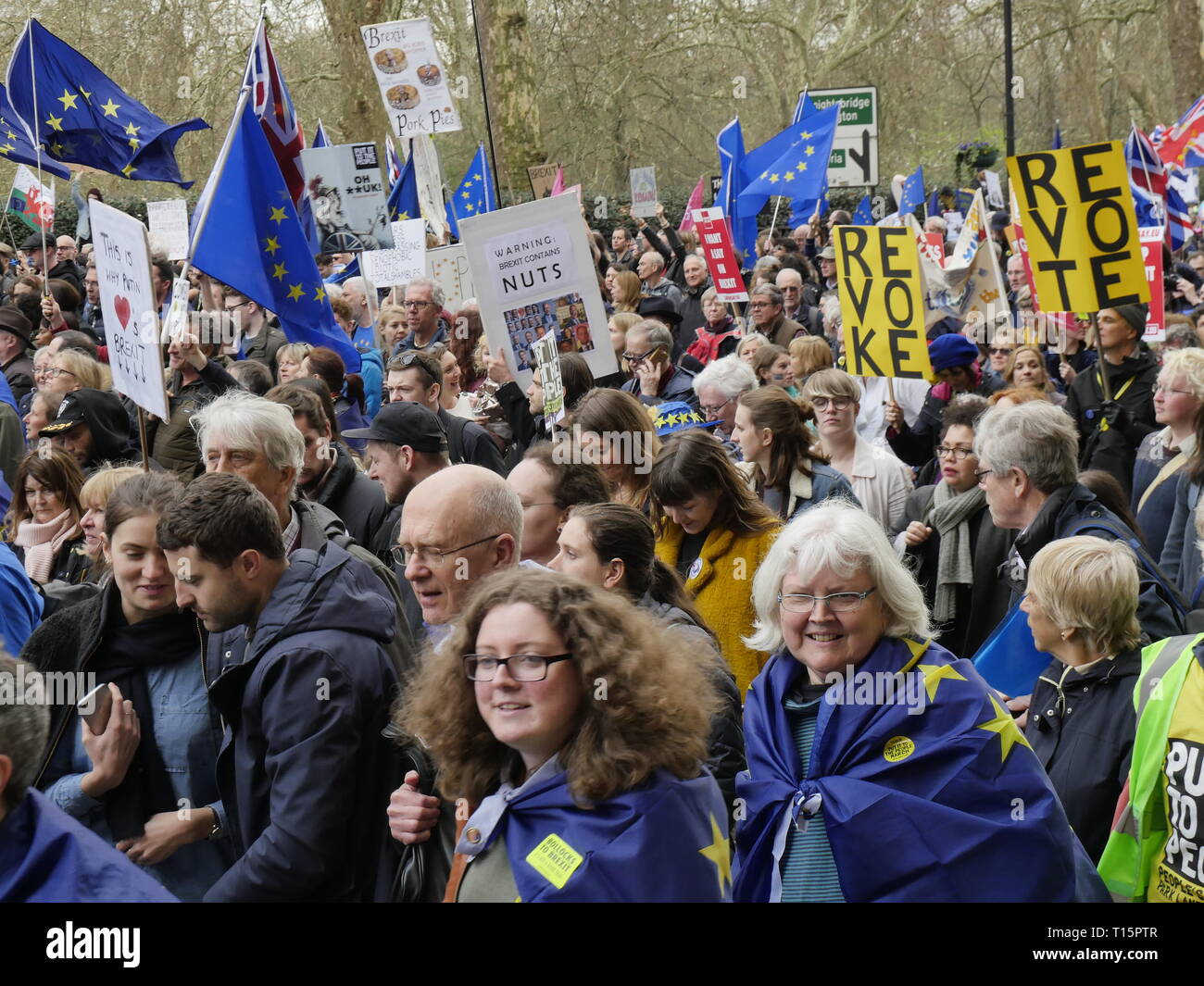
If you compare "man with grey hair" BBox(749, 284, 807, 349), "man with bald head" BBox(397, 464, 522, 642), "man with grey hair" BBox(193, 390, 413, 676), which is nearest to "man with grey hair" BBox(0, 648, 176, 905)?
"man with bald head" BBox(397, 464, 522, 642)

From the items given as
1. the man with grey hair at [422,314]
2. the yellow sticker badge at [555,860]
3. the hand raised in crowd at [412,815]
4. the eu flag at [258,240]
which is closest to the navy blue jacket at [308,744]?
the hand raised in crowd at [412,815]

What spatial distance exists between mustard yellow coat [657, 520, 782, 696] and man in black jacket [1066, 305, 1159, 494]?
3306 millimetres

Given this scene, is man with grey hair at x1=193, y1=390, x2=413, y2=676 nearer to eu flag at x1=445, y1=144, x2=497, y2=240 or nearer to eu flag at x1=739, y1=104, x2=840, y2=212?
eu flag at x1=739, y1=104, x2=840, y2=212

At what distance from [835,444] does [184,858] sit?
3801 millimetres

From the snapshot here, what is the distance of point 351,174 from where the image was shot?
11.6 metres

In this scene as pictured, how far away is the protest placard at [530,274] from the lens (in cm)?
678

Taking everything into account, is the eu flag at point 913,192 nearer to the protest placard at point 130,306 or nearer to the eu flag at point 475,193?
the eu flag at point 475,193

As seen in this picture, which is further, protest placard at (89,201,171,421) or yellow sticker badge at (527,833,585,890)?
protest placard at (89,201,171,421)

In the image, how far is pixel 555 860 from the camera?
96.7 inches

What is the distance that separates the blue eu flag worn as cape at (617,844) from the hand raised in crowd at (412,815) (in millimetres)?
436

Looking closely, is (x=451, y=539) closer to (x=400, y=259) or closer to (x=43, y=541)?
(x=43, y=541)

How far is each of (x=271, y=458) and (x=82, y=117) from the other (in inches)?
263

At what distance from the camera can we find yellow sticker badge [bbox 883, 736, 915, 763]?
2.95 m

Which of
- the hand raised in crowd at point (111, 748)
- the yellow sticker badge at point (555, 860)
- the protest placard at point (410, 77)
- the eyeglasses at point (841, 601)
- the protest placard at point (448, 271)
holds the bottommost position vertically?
the yellow sticker badge at point (555, 860)
